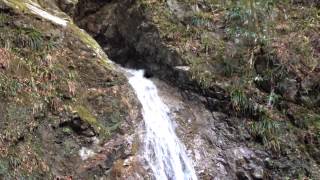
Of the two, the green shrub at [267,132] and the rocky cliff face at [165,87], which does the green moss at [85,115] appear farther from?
the green shrub at [267,132]

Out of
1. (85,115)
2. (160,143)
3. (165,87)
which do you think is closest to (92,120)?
(85,115)

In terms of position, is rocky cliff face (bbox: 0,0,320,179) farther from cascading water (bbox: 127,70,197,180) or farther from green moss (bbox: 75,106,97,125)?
cascading water (bbox: 127,70,197,180)

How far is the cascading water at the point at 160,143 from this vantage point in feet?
25.7

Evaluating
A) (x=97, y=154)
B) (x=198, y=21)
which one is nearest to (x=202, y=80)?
(x=198, y=21)

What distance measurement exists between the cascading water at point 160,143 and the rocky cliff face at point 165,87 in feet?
0.88

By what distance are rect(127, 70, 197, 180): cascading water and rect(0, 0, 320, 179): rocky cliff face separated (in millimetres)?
267

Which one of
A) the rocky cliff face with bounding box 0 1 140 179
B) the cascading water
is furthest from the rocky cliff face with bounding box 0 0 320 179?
the cascading water

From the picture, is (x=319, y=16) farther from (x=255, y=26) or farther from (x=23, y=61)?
(x=23, y=61)

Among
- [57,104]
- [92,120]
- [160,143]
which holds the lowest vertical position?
[160,143]

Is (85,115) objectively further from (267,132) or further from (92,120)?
(267,132)

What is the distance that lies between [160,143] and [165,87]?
215 cm

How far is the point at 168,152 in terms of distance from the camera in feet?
26.7

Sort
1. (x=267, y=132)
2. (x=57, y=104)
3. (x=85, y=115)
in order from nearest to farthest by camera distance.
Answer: (x=57, y=104) < (x=85, y=115) < (x=267, y=132)

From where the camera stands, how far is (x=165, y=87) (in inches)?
395
